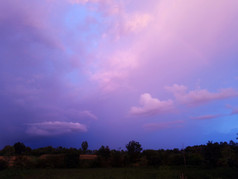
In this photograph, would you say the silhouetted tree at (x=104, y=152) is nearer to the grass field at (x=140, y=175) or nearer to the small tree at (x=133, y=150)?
the small tree at (x=133, y=150)

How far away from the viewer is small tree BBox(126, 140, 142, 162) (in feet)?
164

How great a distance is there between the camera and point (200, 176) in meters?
25.5

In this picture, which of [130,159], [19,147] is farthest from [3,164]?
[19,147]

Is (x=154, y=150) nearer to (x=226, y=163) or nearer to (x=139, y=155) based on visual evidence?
(x=139, y=155)

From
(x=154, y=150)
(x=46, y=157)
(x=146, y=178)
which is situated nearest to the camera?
(x=146, y=178)

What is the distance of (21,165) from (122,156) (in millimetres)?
21364

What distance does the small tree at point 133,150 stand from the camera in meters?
49.9

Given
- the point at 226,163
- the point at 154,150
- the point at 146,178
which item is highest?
the point at 154,150

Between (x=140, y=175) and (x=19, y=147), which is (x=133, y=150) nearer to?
(x=140, y=175)

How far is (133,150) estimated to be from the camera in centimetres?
5275

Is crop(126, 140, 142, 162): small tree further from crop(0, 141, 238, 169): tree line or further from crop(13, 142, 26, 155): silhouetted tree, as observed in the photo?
crop(13, 142, 26, 155): silhouetted tree

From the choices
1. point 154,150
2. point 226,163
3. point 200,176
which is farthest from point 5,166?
point 226,163

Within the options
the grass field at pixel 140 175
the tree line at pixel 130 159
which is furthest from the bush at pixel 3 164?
the grass field at pixel 140 175

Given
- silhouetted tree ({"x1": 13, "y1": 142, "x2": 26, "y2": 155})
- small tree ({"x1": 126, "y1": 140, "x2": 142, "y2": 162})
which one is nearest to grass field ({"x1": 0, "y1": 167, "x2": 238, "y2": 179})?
small tree ({"x1": 126, "y1": 140, "x2": 142, "y2": 162})
